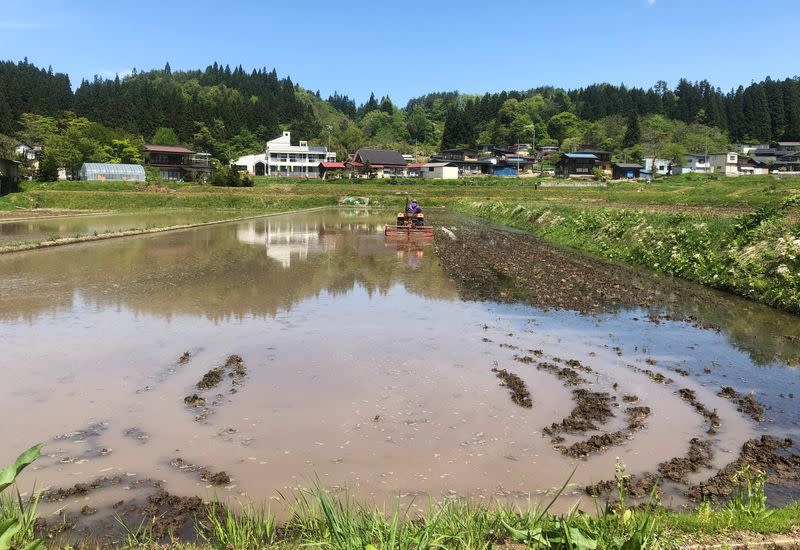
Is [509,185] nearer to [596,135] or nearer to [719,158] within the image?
[719,158]

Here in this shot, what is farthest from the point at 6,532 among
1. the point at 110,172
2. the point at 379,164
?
the point at 379,164

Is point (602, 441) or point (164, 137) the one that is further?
point (164, 137)

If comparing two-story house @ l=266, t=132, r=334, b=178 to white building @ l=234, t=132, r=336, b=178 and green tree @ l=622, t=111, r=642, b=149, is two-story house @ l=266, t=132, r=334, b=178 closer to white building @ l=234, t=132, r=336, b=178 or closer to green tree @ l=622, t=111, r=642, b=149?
white building @ l=234, t=132, r=336, b=178

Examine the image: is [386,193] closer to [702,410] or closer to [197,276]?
[197,276]

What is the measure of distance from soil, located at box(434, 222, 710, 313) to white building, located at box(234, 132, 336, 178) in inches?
2396

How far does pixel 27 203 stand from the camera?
43.4 m

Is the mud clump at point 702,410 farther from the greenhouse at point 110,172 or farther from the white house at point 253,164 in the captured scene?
the white house at point 253,164

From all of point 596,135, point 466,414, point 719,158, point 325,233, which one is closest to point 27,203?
point 325,233

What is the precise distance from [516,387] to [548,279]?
8970 millimetres

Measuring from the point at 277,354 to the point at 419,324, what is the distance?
299 centimetres

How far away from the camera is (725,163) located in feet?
258

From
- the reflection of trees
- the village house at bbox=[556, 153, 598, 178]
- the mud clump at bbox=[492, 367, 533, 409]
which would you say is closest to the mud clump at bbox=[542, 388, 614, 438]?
the mud clump at bbox=[492, 367, 533, 409]

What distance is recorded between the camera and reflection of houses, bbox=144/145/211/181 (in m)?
69.4

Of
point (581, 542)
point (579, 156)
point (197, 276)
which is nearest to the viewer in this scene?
point (581, 542)
